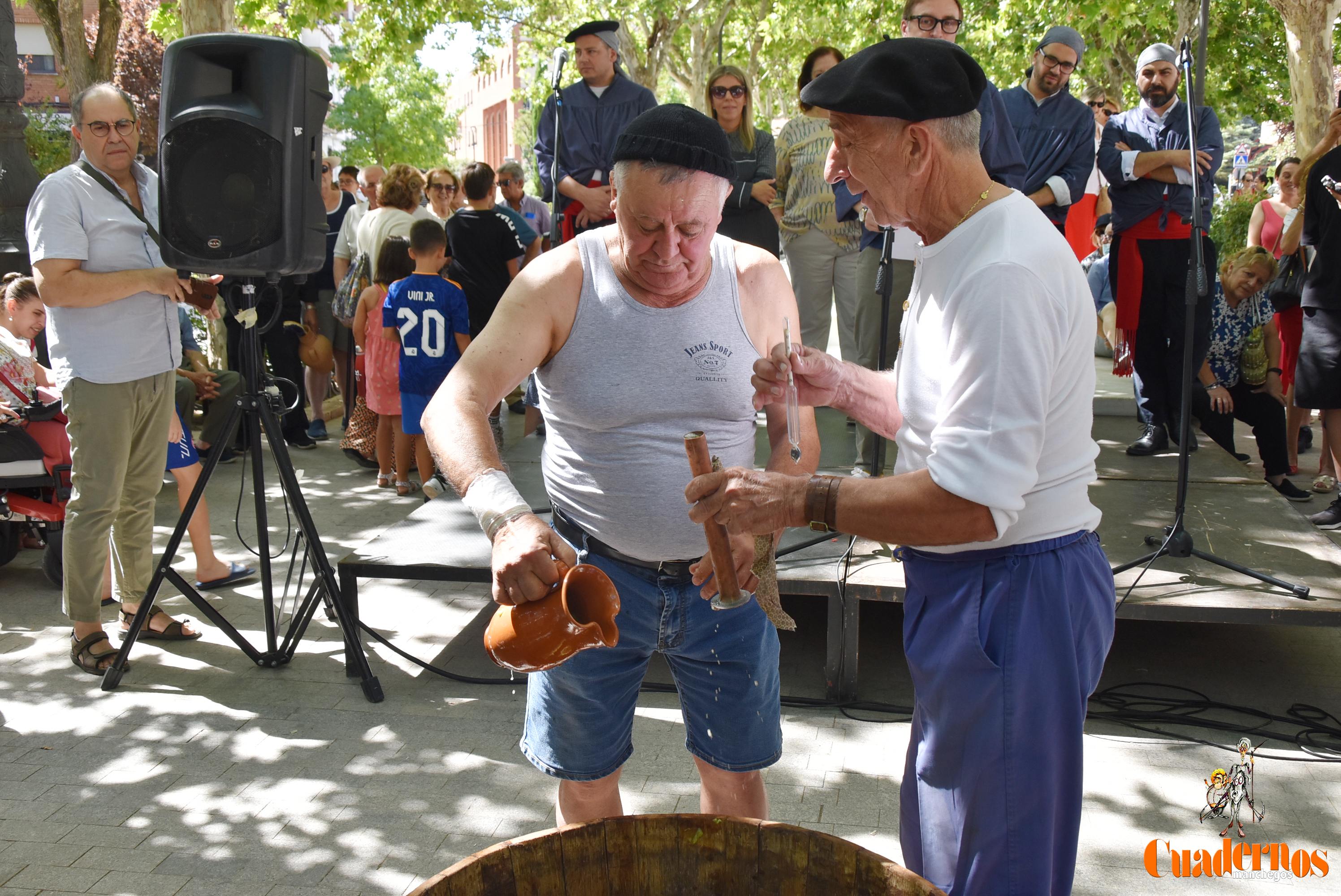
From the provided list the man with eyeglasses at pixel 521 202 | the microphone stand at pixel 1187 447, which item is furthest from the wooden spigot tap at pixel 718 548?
the man with eyeglasses at pixel 521 202

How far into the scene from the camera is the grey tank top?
213 centimetres

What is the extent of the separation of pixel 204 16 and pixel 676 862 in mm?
7993

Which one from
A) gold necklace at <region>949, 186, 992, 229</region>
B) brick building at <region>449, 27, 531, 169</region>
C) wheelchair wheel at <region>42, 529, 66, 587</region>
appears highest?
brick building at <region>449, 27, 531, 169</region>

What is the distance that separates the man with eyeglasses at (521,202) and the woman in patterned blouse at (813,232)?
3.64m

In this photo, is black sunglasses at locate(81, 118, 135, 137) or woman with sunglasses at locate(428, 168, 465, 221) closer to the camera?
black sunglasses at locate(81, 118, 135, 137)

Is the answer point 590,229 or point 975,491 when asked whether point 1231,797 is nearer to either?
point 975,491

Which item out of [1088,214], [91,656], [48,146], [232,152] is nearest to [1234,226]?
[1088,214]

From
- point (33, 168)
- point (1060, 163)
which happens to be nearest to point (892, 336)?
point (1060, 163)

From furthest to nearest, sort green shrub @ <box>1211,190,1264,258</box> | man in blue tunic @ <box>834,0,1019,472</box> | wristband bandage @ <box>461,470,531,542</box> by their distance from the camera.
Result: green shrub @ <box>1211,190,1264,258</box>
man in blue tunic @ <box>834,0,1019,472</box>
wristband bandage @ <box>461,470,531,542</box>

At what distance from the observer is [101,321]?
157 inches

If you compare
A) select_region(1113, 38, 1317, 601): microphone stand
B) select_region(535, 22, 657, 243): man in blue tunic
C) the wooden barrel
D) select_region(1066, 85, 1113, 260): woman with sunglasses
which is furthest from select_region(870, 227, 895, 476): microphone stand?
select_region(1066, 85, 1113, 260): woman with sunglasses

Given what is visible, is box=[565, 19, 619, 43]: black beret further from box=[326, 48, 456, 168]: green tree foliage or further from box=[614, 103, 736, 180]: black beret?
box=[326, 48, 456, 168]: green tree foliage

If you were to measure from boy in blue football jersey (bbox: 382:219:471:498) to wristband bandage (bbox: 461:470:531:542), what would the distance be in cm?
443

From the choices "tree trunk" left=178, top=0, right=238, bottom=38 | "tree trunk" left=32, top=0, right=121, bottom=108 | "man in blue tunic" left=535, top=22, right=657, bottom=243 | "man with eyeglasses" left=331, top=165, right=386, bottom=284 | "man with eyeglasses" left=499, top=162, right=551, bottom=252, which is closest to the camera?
"man in blue tunic" left=535, top=22, right=657, bottom=243
